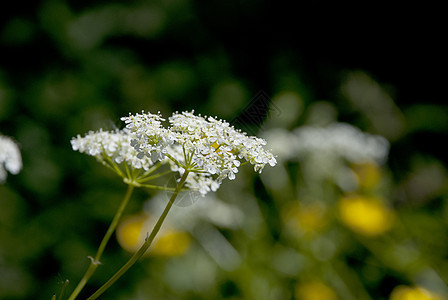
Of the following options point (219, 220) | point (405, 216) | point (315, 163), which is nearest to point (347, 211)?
point (315, 163)

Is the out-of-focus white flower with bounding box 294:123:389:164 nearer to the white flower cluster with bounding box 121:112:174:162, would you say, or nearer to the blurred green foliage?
the blurred green foliage

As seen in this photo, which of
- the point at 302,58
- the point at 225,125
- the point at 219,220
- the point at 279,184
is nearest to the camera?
the point at 225,125

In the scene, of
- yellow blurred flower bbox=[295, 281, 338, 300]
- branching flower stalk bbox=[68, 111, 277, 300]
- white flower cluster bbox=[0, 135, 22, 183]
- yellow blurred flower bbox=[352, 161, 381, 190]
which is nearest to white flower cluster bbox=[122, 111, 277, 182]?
branching flower stalk bbox=[68, 111, 277, 300]

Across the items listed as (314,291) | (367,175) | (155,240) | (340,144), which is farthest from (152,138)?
(367,175)

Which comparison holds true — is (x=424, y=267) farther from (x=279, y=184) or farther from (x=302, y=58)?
(x=302, y=58)

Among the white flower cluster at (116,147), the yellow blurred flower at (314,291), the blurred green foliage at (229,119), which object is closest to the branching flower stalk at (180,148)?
the white flower cluster at (116,147)

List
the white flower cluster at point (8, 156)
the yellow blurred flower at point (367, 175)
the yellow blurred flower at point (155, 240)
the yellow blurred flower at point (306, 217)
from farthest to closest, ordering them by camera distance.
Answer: the yellow blurred flower at point (367, 175) → the yellow blurred flower at point (306, 217) → the yellow blurred flower at point (155, 240) → the white flower cluster at point (8, 156)

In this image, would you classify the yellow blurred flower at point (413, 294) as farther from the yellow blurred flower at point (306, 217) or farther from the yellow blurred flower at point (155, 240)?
the yellow blurred flower at point (155, 240)
